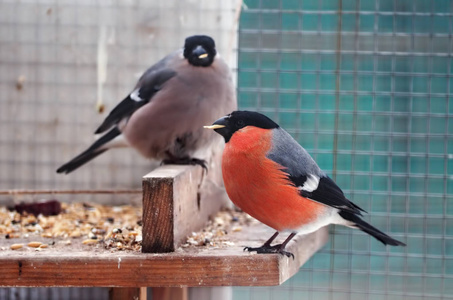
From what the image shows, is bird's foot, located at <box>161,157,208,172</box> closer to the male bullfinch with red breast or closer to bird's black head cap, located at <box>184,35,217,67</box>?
bird's black head cap, located at <box>184,35,217,67</box>

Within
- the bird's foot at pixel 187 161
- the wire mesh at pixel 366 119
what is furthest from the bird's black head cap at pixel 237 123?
the wire mesh at pixel 366 119

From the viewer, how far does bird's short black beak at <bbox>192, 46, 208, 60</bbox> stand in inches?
94.8

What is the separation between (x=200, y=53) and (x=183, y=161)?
1.24 ft

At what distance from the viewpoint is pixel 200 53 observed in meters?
2.41

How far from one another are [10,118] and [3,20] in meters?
0.39

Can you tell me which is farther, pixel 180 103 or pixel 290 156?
pixel 180 103

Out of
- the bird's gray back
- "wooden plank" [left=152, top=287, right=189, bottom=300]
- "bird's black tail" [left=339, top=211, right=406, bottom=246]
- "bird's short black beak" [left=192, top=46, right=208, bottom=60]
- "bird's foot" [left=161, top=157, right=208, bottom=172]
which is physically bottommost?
"wooden plank" [left=152, top=287, right=189, bottom=300]

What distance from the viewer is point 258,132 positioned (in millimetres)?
1930

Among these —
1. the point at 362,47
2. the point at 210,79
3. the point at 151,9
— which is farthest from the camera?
the point at 362,47

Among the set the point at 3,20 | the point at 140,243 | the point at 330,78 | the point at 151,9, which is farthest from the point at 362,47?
the point at 140,243

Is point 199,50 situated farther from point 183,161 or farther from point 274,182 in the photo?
point 274,182

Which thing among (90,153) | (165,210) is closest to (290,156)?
(165,210)

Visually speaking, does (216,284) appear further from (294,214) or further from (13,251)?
(13,251)

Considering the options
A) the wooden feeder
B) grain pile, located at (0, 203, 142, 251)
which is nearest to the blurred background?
grain pile, located at (0, 203, 142, 251)
